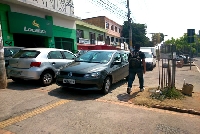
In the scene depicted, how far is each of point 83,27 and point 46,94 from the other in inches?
791

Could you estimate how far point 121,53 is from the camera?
811cm

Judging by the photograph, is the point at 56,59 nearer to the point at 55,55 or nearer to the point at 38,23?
the point at 55,55

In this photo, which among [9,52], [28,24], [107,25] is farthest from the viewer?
[107,25]

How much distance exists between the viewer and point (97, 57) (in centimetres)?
717

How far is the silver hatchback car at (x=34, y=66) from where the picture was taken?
22.0ft

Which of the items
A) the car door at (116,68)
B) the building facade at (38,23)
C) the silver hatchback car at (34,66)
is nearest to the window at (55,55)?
the silver hatchback car at (34,66)

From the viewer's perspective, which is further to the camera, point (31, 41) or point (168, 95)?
point (31, 41)

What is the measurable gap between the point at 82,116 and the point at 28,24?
1114cm

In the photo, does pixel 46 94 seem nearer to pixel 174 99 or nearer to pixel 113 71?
pixel 113 71

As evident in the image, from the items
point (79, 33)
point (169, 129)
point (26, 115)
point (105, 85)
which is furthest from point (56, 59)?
point (79, 33)

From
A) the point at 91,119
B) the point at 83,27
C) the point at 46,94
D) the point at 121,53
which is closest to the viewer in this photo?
the point at 91,119

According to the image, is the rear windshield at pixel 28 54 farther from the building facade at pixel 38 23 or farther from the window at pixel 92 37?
the window at pixel 92 37

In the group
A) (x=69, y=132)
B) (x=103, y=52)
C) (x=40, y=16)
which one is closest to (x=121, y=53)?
(x=103, y=52)

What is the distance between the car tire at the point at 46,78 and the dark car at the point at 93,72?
103cm
